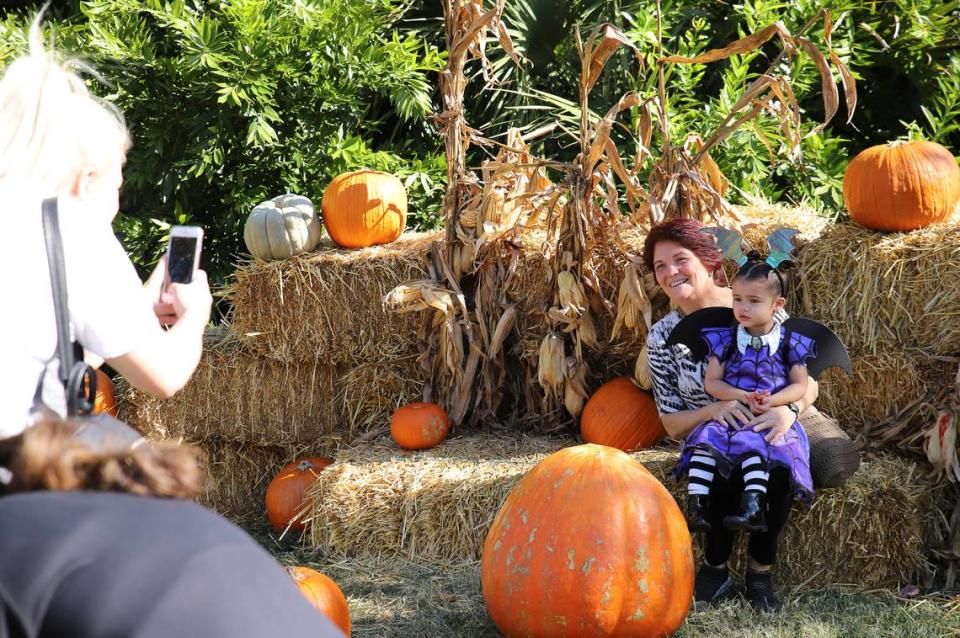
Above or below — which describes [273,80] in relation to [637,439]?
above

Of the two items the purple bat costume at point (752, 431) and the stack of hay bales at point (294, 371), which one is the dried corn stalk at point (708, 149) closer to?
the purple bat costume at point (752, 431)

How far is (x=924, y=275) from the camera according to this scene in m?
4.21

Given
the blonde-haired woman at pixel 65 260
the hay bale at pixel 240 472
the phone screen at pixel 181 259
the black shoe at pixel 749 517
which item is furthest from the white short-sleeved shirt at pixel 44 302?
the hay bale at pixel 240 472

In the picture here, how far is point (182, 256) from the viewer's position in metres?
2.31

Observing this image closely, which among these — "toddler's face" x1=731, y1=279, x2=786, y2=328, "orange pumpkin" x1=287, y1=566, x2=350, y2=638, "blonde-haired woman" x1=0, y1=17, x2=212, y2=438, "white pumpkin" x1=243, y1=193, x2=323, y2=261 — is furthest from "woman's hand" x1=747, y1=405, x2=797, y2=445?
"white pumpkin" x1=243, y1=193, x2=323, y2=261

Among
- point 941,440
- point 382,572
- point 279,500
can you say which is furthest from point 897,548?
point 279,500

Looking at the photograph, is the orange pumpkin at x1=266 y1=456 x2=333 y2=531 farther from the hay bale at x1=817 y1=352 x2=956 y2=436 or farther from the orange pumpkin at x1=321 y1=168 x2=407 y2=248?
the hay bale at x1=817 y1=352 x2=956 y2=436

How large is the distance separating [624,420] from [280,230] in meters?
2.09

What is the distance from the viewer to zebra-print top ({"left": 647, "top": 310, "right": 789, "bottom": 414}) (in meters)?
4.10

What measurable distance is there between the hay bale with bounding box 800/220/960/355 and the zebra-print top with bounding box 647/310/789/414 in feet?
1.65

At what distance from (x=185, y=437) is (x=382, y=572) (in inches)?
78.0

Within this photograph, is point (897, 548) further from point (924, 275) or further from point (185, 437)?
point (185, 437)

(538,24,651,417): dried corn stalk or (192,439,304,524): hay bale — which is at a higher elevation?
(538,24,651,417): dried corn stalk

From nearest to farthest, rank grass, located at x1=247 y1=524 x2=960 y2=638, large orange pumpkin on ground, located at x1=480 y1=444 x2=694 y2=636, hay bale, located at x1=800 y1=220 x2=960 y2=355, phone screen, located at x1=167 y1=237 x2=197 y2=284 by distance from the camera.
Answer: phone screen, located at x1=167 y1=237 x2=197 y2=284
large orange pumpkin on ground, located at x1=480 y1=444 x2=694 y2=636
grass, located at x1=247 y1=524 x2=960 y2=638
hay bale, located at x1=800 y1=220 x2=960 y2=355
